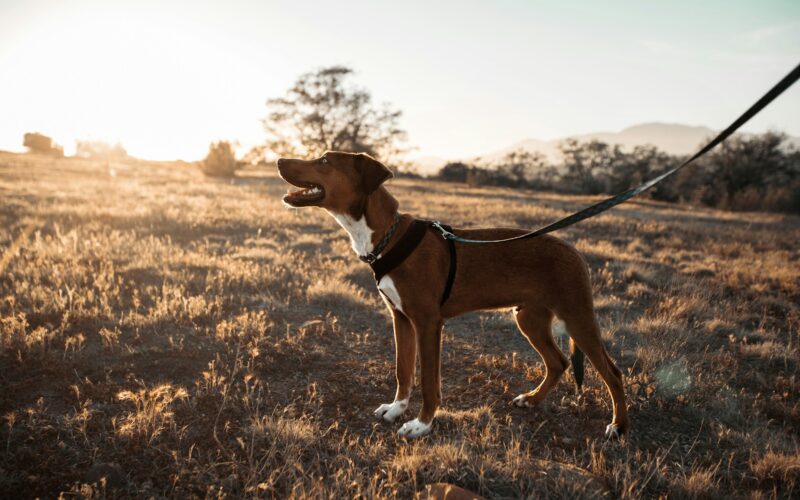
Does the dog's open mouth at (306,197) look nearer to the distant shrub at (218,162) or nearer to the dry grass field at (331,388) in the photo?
the dry grass field at (331,388)

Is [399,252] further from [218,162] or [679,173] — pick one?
[679,173]

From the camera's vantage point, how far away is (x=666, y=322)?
611 centimetres

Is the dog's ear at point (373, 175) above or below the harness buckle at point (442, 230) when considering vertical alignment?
above

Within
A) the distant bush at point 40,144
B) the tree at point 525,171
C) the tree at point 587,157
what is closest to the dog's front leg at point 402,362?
the tree at point 525,171

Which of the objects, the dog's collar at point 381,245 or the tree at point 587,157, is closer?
the dog's collar at point 381,245

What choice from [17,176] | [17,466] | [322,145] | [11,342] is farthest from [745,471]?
[322,145]

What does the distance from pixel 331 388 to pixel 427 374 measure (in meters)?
1.19

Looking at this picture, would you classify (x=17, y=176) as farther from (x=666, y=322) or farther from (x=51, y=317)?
(x=666, y=322)

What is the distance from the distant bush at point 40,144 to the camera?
50812mm

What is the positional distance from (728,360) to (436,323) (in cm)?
385

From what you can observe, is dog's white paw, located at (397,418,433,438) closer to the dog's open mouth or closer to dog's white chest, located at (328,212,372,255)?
dog's white chest, located at (328,212,372,255)

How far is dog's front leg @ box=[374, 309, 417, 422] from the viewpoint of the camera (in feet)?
12.9

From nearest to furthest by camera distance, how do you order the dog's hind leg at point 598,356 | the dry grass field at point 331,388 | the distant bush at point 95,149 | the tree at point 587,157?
the dry grass field at point 331,388
the dog's hind leg at point 598,356
the tree at point 587,157
the distant bush at point 95,149

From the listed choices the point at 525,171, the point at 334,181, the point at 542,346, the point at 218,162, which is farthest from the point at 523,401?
the point at 525,171
